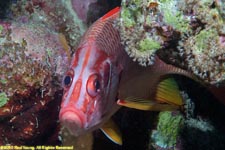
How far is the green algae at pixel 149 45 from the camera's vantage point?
6.37ft

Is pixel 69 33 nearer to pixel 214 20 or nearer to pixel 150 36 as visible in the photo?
pixel 150 36

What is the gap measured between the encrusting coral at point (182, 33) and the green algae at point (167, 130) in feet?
3.47

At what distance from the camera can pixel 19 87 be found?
2.84m

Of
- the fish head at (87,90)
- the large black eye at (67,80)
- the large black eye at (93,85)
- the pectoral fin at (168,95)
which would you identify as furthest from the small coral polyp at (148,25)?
the pectoral fin at (168,95)

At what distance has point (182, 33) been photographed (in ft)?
5.95

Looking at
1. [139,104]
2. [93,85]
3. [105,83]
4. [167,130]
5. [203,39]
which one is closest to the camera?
[203,39]

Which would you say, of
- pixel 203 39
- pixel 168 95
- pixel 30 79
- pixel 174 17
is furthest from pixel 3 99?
pixel 203 39

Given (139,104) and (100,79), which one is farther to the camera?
(139,104)

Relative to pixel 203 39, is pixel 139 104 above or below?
below

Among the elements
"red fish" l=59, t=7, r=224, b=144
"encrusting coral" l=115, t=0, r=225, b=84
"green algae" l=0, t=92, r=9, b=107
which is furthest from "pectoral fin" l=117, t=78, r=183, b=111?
"green algae" l=0, t=92, r=9, b=107

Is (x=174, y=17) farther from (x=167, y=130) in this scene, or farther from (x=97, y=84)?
(x=167, y=130)

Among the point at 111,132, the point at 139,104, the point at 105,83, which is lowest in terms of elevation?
the point at 111,132

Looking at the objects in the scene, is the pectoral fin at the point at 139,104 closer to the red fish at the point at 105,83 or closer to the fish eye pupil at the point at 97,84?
the red fish at the point at 105,83

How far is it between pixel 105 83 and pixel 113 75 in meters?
0.13
